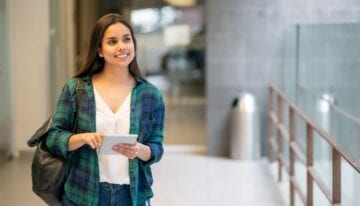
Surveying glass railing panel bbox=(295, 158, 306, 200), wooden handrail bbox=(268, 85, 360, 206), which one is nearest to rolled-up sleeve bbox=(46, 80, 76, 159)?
wooden handrail bbox=(268, 85, 360, 206)

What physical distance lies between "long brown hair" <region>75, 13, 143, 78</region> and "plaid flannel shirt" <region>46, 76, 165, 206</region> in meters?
0.05

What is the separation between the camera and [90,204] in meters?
2.52

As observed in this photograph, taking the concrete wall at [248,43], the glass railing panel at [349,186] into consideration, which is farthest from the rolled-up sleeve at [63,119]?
the concrete wall at [248,43]

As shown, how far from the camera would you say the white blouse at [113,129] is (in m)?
2.52

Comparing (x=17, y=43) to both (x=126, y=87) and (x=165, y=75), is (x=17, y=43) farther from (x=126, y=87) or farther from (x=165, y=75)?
(x=126, y=87)

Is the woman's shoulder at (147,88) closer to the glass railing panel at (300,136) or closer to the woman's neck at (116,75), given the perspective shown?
the woman's neck at (116,75)

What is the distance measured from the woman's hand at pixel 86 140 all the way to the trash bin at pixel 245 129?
4749 mm

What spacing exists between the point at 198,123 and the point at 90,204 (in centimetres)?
664

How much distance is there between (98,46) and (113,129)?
1.15ft

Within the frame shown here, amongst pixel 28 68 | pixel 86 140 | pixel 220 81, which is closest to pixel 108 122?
pixel 86 140

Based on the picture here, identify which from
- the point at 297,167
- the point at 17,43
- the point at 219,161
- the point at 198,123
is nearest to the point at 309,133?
the point at 297,167

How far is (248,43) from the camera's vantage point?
7223mm

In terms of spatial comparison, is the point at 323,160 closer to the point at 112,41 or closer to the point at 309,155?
the point at 309,155

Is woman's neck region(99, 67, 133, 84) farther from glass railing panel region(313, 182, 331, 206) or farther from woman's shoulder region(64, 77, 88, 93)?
glass railing panel region(313, 182, 331, 206)
